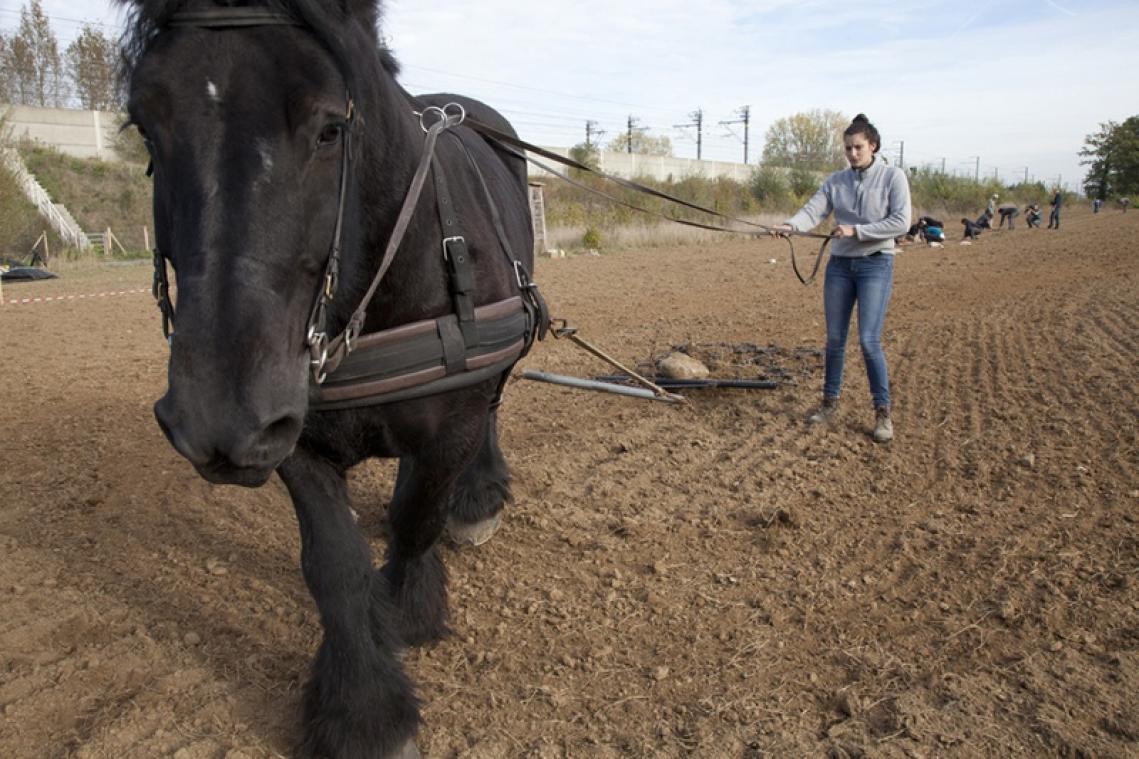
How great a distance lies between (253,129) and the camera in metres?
1.72

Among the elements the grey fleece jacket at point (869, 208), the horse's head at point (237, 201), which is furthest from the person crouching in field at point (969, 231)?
the horse's head at point (237, 201)

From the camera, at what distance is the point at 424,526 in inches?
116

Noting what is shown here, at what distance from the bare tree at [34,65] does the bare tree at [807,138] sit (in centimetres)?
4760

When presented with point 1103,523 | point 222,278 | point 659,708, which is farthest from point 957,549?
point 222,278

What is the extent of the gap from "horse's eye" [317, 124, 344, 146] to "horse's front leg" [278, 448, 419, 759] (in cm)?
104

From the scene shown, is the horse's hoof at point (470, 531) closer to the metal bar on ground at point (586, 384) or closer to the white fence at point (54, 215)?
the metal bar on ground at point (586, 384)

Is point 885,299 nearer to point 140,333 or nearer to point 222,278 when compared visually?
point 222,278

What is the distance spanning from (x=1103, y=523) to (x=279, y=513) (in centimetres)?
416

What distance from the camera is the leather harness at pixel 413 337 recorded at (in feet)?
6.47

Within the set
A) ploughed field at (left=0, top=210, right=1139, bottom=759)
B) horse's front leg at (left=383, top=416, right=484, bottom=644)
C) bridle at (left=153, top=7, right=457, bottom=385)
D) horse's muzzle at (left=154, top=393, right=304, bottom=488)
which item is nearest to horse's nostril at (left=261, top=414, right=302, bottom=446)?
horse's muzzle at (left=154, top=393, right=304, bottom=488)

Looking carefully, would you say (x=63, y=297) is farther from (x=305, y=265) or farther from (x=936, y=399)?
(x=305, y=265)

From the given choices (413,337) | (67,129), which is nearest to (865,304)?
(413,337)

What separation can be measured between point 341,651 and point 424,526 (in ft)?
1.73

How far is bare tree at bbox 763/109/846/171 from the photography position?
64938mm
